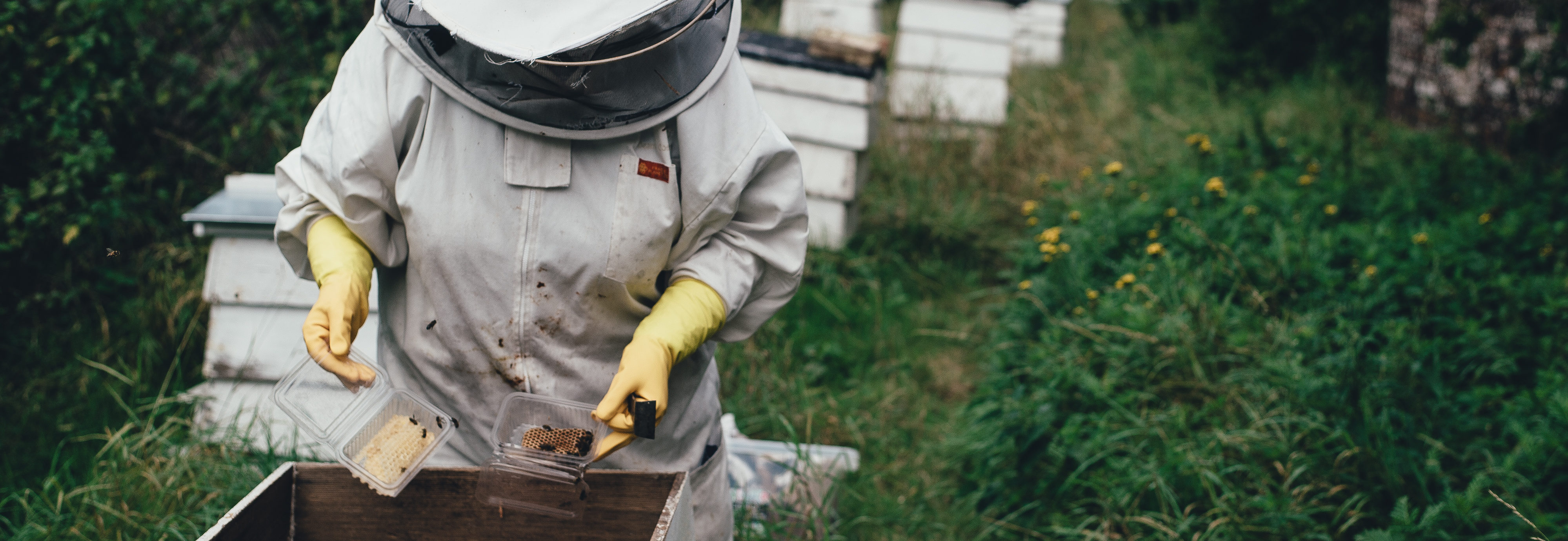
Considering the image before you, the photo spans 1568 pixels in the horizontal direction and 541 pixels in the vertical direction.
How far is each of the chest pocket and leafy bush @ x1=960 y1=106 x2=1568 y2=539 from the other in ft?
5.14

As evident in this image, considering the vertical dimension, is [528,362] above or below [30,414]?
above

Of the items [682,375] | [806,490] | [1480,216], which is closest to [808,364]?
[806,490]

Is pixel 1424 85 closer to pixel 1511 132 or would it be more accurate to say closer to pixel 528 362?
pixel 1511 132

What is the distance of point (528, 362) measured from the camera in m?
1.88

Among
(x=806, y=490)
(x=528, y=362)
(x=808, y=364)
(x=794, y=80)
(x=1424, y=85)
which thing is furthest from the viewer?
(x=1424, y=85)

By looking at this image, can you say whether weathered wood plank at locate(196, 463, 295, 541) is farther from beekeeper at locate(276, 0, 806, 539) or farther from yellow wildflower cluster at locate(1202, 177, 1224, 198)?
yellow wildflower cluster at locate(1202, 177, 1224, 198)

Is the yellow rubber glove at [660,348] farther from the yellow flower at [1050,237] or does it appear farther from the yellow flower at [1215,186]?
the yellow flower at [1215,186]

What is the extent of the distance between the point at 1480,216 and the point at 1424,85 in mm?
2380

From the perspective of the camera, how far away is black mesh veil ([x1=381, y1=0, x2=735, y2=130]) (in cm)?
161

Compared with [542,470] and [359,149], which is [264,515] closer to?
[542,470]

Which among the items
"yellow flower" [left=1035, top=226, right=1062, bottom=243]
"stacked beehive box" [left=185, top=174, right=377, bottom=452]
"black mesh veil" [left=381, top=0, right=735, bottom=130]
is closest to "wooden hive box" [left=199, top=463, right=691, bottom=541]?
"black mesh veil" [left=381, top=0, right=735, bottom=130]

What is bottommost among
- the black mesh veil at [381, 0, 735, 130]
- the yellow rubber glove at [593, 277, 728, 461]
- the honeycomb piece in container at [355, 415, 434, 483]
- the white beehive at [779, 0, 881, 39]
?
the honeycomb piece in container at [355, 415, 434, 483]

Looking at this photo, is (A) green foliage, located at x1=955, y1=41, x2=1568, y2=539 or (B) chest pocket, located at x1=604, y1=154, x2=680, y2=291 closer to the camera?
(B) chest pocket, located at x1=604, y1=154, x2=680, y2=291

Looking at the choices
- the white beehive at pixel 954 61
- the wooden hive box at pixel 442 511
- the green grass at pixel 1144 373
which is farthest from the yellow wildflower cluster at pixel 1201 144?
the wooden hive box at pixel 442 511
